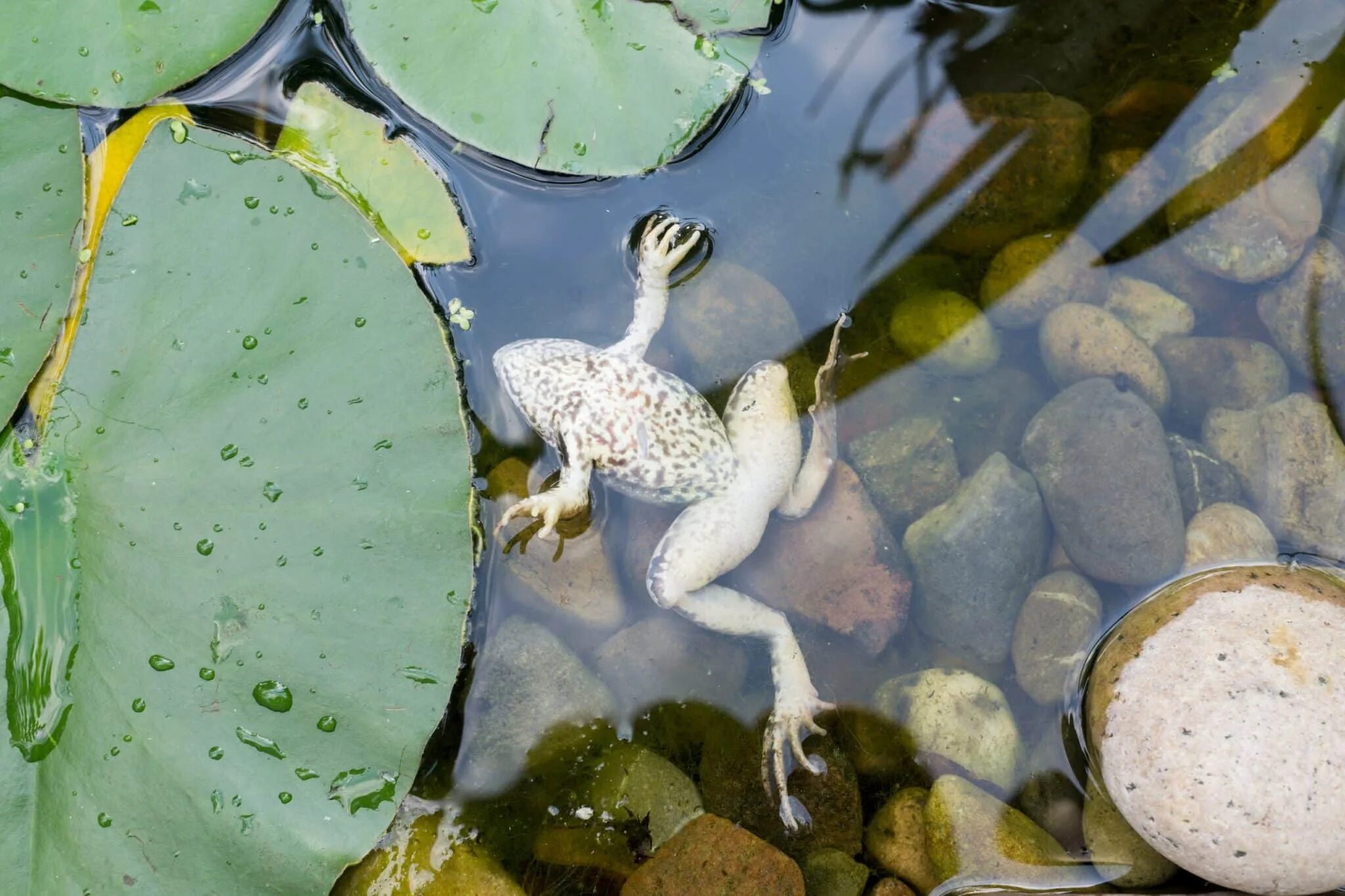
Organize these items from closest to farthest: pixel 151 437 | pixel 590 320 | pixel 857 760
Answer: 1. pixel 151 437
2. pixel 857 760
3. pixel 590 320

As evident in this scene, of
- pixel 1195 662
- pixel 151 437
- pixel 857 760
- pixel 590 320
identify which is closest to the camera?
pixel 151 437

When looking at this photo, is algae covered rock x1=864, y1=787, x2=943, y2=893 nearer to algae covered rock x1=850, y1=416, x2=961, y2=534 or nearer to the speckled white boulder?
the speckled white boulder

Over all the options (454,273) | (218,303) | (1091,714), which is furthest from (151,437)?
(1091,714)

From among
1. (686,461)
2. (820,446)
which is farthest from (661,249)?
(820,446)

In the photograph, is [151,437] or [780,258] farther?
[780,258]

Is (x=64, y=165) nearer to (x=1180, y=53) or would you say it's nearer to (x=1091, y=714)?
(x=1091, y=714)

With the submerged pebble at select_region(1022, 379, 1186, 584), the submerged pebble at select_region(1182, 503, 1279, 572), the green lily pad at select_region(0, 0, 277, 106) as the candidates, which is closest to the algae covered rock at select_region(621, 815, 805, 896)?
the submerged pebble at select_region(1022, 379, 1186, 584)
